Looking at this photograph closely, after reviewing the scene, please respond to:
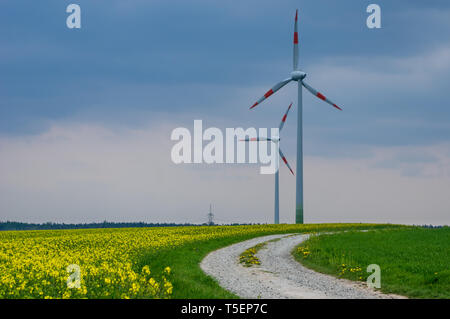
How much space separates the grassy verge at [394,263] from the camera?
21.5 meters

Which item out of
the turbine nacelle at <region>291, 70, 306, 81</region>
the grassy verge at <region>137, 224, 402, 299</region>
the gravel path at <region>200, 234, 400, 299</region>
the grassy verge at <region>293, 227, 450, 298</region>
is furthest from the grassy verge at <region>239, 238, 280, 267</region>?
the turbine nacelle at <region>291, 70, 306, 81</region>

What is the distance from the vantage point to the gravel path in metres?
20.4

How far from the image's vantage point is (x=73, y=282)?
18.1 meters

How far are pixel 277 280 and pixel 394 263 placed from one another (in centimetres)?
777

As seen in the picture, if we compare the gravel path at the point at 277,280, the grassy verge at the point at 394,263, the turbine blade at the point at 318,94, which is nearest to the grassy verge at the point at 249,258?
the gravel path at the point at 277,280

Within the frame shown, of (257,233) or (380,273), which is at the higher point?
(380,273)

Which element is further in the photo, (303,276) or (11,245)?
(11,245)

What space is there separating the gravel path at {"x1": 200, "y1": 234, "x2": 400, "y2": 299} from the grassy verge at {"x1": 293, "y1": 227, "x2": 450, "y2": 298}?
3.50 feet

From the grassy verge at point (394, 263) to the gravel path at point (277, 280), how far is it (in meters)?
1.07
